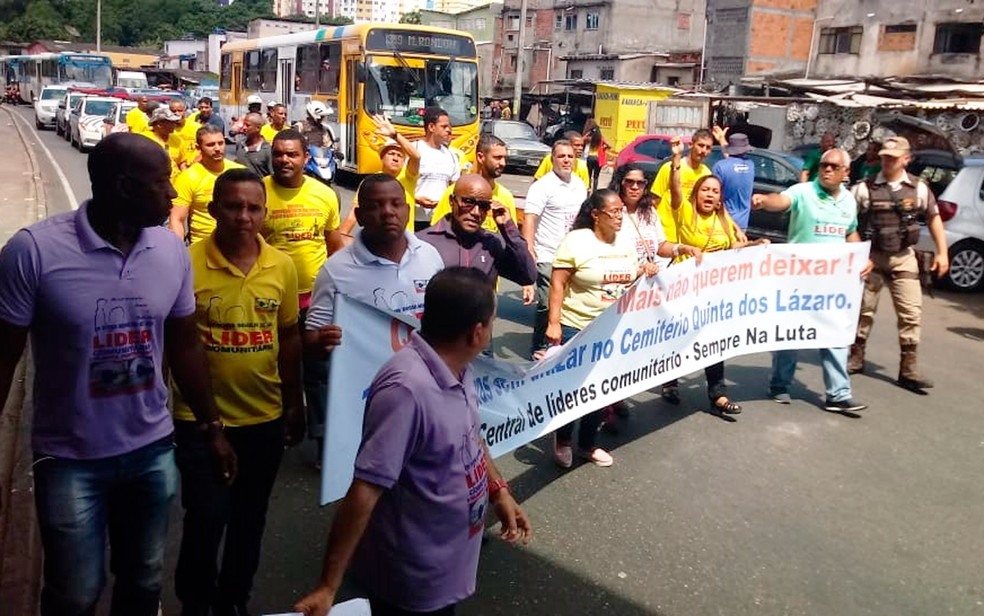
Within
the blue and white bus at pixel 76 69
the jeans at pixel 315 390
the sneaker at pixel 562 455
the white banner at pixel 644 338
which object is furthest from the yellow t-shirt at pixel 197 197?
the blue and white bus at pixel 76 69

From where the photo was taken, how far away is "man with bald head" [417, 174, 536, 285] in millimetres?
4484

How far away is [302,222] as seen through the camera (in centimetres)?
490

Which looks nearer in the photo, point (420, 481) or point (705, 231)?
point (420, 481)

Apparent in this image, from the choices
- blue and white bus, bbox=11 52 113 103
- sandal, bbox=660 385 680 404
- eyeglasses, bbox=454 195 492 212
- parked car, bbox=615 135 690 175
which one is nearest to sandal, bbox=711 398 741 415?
sandal, bbox=660 385 680 404

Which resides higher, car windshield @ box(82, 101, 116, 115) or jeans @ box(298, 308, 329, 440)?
car windshield @ box(82, 101, 116, 115)

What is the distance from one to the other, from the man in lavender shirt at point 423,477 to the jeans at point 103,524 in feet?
2.46

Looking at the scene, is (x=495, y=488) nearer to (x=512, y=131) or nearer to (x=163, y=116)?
(x=163, y=116)

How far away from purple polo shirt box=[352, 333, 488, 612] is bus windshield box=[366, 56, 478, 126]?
16.0 m

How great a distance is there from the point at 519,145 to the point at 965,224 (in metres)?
15.4

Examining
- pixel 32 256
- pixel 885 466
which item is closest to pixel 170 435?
pixel 32 256

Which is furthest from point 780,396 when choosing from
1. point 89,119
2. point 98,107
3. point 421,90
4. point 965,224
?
point 98,107

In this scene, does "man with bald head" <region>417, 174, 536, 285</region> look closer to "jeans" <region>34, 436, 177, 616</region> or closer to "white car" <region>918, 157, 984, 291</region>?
"jeans" <region>34, 436, 177, 616</region>

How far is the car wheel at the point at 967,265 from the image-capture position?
10.6 m

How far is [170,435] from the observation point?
8.99 ft
